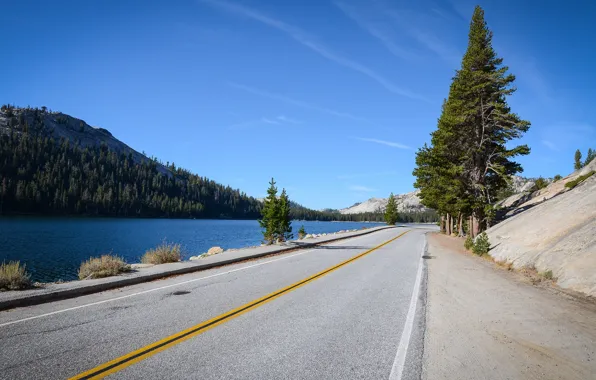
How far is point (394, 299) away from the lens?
8.53 m

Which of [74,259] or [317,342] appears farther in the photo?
[74,259]

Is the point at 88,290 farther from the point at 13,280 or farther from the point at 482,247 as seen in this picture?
the point at 482,247

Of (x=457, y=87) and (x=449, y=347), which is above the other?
(x=457, y=87)

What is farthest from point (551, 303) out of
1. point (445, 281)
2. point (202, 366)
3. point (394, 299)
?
point (202, 366)

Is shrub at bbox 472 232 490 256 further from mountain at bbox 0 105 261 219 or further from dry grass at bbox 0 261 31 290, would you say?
mountain at bbox 0 105 261 219

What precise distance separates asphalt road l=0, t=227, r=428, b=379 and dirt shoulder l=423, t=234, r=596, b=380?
1.58ft

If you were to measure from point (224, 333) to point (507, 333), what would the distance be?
5450 millimetres

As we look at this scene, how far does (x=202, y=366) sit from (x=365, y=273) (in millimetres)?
9093

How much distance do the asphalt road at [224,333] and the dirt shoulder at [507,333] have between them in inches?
19.0

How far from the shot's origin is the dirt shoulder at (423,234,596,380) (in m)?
4.69

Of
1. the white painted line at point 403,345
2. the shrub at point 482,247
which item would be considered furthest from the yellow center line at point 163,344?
the shrub at point 482,247

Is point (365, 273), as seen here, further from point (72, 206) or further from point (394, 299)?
point (72, 206)

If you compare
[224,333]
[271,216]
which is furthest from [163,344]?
[271,216]

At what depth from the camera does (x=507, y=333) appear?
20.4 feet
